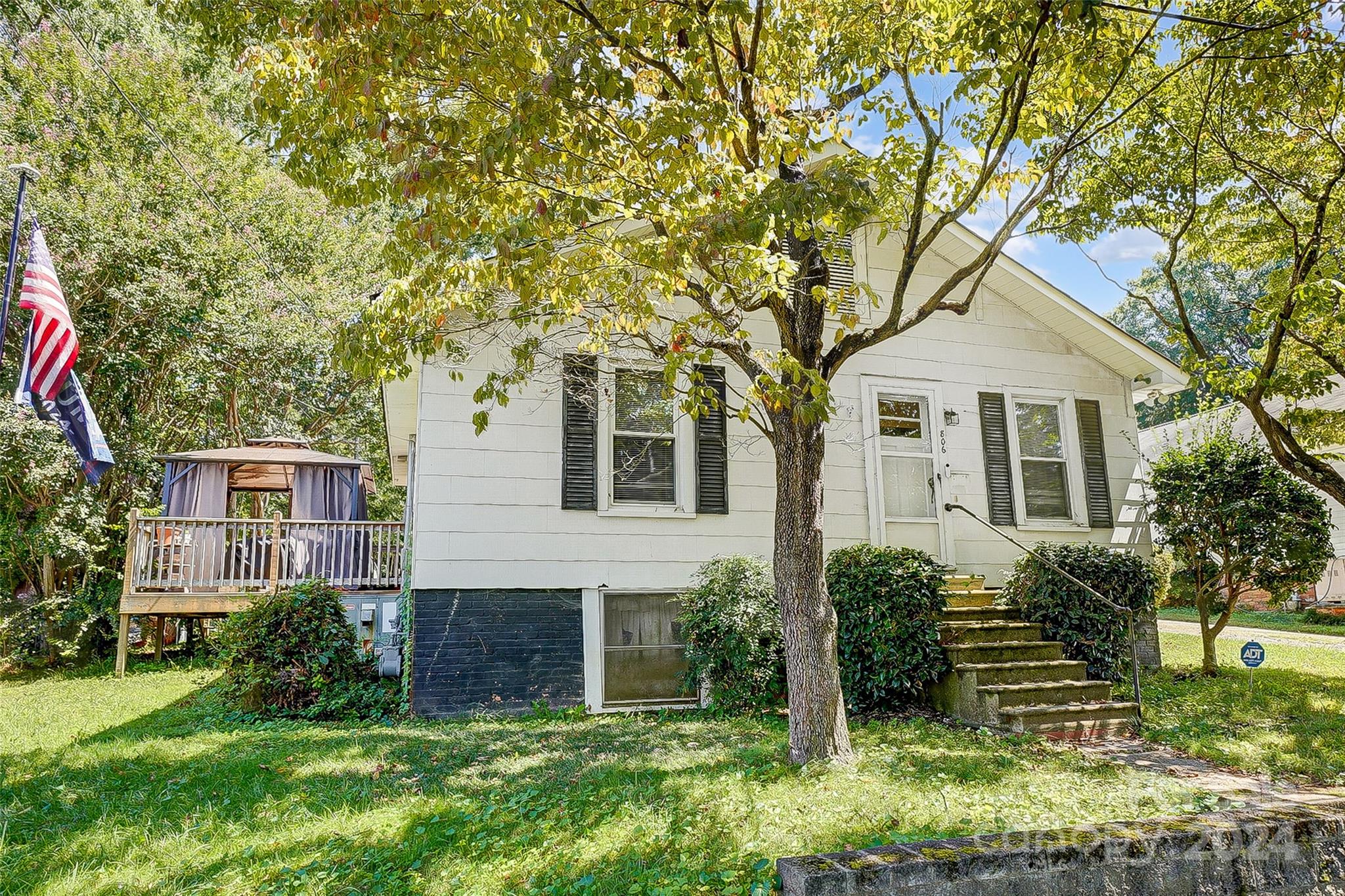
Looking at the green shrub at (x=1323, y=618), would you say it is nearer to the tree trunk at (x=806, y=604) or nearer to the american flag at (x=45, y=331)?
the tree trunk at (x=806, y=604)

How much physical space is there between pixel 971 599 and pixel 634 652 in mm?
3623

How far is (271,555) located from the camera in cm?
1214

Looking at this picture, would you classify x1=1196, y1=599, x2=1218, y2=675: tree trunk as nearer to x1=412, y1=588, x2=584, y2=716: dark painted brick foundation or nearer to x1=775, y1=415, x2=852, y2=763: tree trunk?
x1=775, y1=415, x2=852, y2=763: tree trunk

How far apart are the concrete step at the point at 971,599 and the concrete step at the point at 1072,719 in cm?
161

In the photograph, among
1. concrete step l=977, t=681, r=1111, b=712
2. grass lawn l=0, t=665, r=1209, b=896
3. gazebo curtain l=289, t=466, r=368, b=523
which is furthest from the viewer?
gazebo curtain l=289, t=466, r=368, b=523

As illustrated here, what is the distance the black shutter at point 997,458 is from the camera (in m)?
10.0

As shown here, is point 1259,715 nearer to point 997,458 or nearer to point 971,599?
point 971,599

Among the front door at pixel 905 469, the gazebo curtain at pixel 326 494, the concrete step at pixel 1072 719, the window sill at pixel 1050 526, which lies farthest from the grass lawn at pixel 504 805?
the gazebo curtain at pixel 326 494

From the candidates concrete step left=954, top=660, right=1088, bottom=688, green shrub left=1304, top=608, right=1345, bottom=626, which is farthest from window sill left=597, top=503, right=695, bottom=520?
green shrub left=1304, top=608, right=1345, bottom=626

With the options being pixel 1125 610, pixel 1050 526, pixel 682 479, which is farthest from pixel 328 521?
pixel 1125 610

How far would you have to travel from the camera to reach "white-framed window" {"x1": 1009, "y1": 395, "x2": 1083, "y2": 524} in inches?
406

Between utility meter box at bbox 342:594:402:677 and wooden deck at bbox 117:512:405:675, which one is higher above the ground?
wooden deck at bbox 117:512:405:675

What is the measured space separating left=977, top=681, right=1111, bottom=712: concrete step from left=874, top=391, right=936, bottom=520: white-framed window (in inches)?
111

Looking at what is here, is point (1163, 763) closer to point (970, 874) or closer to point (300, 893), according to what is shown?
point (970, 874)
